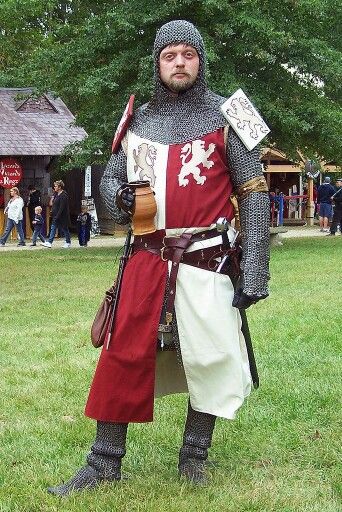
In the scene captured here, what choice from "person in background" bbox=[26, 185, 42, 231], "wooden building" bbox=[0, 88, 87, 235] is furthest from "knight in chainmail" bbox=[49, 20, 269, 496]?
"person in background" bbox=[26, 185, 42, 231]

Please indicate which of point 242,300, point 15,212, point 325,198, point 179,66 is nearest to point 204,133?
point 179,66

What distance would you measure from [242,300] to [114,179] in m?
0.84

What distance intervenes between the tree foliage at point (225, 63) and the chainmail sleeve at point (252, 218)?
45.2 feet

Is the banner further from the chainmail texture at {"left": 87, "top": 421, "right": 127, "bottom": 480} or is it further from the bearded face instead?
the chainmail texture at {"left": 87, "top": 421, "right": 127, "bottom": 480}

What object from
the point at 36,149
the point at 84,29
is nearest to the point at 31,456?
the point at 84,29

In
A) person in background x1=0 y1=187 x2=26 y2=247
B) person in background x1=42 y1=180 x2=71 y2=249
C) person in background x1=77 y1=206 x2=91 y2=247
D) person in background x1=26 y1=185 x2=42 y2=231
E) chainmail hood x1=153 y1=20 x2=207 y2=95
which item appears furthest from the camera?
person in background x1=26 y1=185 x2=42 y2=231

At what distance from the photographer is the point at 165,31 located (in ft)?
13.6

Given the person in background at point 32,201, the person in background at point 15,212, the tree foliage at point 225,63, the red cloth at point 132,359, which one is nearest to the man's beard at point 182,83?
the red cloth at point 132,359

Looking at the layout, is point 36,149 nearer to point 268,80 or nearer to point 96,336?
point 268,80

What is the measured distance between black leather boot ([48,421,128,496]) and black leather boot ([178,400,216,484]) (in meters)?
0.33

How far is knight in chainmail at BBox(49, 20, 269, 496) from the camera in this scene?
13.2 feet

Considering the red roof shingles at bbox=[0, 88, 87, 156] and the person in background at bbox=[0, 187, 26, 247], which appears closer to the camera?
the person in background at bbox=[0, 187, 26, 247]

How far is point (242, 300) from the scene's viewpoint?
4039mm

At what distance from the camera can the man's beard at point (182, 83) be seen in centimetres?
411
